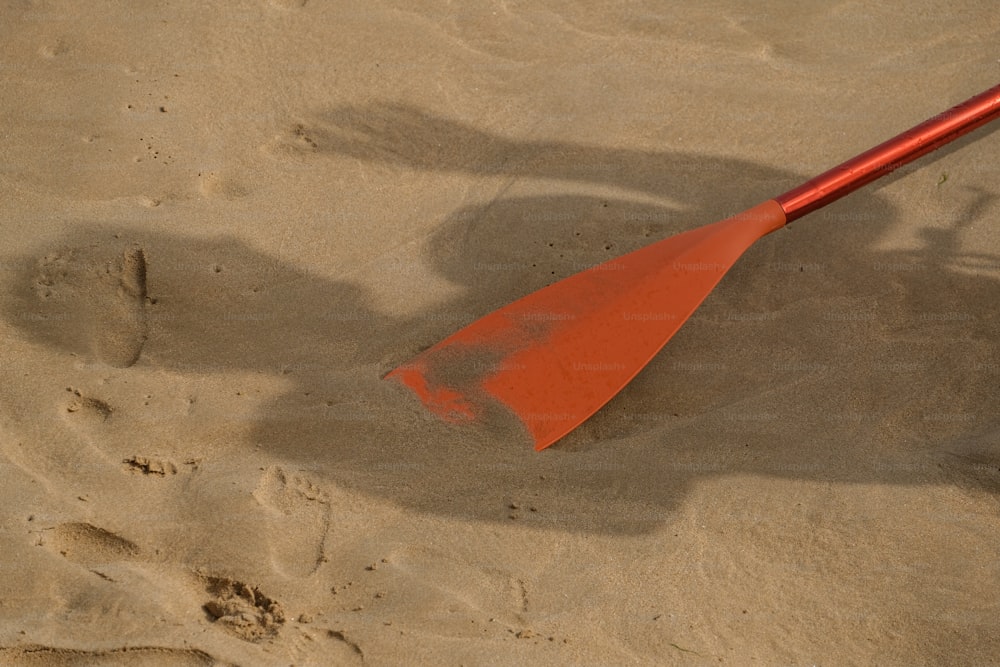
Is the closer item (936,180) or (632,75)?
(936,180)

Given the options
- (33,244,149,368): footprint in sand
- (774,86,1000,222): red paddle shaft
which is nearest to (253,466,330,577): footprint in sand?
(33,244,149,368): footprint in sand

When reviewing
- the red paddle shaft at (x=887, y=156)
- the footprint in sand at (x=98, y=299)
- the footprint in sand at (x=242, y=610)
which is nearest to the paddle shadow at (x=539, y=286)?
the footprint in sand at (x=98, y=299)

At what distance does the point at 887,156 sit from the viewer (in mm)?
2238

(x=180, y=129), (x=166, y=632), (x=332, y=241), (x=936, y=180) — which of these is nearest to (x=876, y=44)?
(x=936, y=180)

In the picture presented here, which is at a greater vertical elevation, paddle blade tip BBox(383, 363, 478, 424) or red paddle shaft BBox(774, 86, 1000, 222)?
red paddle shaft BBox(774, 86, 1000, 222)

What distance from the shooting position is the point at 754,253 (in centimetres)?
237

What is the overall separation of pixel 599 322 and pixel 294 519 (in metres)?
0.80

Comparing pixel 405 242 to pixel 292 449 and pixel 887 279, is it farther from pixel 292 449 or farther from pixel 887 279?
pixel 887 279

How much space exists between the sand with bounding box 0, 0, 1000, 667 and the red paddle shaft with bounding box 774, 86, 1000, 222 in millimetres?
164

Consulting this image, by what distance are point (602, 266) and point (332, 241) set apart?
669 millimetres

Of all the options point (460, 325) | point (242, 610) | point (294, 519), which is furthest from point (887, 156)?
point (242, 610)

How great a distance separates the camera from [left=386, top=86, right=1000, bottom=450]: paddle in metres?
2.11

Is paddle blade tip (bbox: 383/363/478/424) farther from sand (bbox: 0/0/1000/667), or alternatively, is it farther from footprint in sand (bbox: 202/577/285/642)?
footprint in sand (bbox: 202/577/285/642)

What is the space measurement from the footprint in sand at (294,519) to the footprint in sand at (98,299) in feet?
1.54
